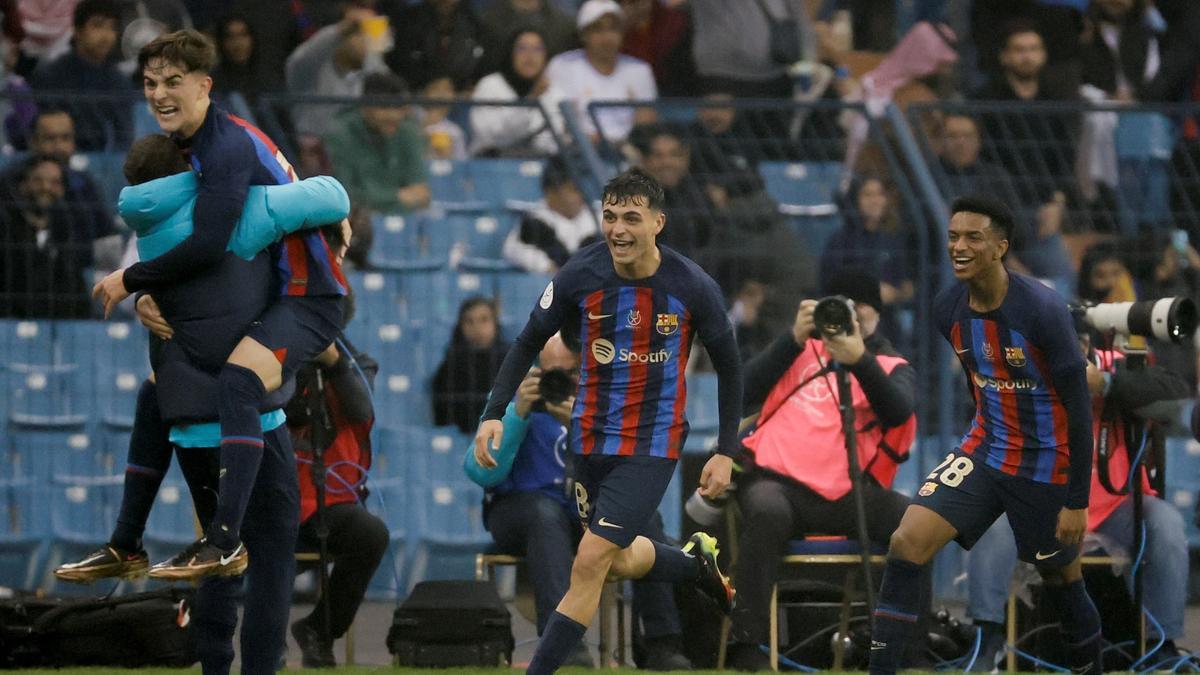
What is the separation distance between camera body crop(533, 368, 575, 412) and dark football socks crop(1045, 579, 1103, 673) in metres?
2.11

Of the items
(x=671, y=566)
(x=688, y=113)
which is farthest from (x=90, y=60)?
(x=671, y=566)

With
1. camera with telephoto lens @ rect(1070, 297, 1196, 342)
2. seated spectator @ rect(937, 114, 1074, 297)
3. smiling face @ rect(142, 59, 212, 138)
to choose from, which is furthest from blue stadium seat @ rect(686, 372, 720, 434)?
smiling face @ rect(142, 59, 212, 138)

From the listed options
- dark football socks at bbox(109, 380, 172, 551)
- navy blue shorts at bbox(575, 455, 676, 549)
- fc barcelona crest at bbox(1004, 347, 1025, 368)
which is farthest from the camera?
fc barcelona crest at bbox(1004, 347, 1025, 368)

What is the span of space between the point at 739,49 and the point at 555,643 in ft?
21.5

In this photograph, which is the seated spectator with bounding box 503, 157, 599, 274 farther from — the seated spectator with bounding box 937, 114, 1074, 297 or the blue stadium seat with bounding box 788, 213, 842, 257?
the seated spectator with bounding box 937, 114, 1074, 297

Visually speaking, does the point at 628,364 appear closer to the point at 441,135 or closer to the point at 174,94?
the point at 174,94

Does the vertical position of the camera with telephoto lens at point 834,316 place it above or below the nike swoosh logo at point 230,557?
above

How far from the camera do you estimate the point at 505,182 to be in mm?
10969

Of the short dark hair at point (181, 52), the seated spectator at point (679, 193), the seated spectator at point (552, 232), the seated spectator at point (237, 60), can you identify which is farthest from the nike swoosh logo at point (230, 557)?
the seated spectator at point (237, 60)

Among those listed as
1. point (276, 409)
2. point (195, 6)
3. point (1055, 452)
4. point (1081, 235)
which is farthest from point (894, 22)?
point (276, 409)

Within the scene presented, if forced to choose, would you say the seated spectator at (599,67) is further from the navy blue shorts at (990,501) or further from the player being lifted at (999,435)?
the navy blue shorts at (990,501)

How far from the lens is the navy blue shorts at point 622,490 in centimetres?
702

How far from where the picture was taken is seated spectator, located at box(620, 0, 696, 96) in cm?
1262

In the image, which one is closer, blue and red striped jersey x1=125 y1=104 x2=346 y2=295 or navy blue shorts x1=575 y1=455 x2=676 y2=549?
blue and red striped jersey x1=125 y1=104 x2=346 y2=295
